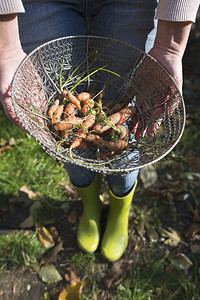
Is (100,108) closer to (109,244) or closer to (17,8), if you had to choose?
(17,8)

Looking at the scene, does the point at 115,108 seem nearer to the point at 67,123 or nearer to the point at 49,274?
the point at 67,123

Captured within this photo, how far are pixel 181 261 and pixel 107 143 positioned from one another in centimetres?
101

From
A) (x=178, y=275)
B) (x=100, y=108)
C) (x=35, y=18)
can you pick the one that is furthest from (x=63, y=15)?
(x=178, y=275)

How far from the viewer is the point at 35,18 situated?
1.27 m

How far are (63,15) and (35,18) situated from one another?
16 centimetres

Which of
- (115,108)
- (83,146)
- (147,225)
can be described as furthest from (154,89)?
(147,225)

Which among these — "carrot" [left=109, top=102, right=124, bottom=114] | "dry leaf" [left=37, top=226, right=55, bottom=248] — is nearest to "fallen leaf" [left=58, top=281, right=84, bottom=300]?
"dry leaf" [left=37, top=226, right=55, bottom=248]

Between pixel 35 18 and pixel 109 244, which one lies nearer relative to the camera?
pixel 35 18

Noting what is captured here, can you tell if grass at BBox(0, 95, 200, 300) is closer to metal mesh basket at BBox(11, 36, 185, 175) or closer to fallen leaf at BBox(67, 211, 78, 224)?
fallen leaf at BBox(67, 211, 78, 224)

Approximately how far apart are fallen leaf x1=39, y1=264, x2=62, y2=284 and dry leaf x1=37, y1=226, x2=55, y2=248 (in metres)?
0.15

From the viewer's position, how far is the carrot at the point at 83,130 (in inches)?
50.8

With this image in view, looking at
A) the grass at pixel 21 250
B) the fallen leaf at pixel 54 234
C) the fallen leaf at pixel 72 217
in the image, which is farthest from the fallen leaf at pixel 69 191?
the grass at pixel 21 250

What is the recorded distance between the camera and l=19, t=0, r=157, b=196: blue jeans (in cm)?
127

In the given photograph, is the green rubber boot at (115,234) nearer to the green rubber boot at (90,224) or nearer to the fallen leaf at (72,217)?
the green rubber boot at (90,224)
